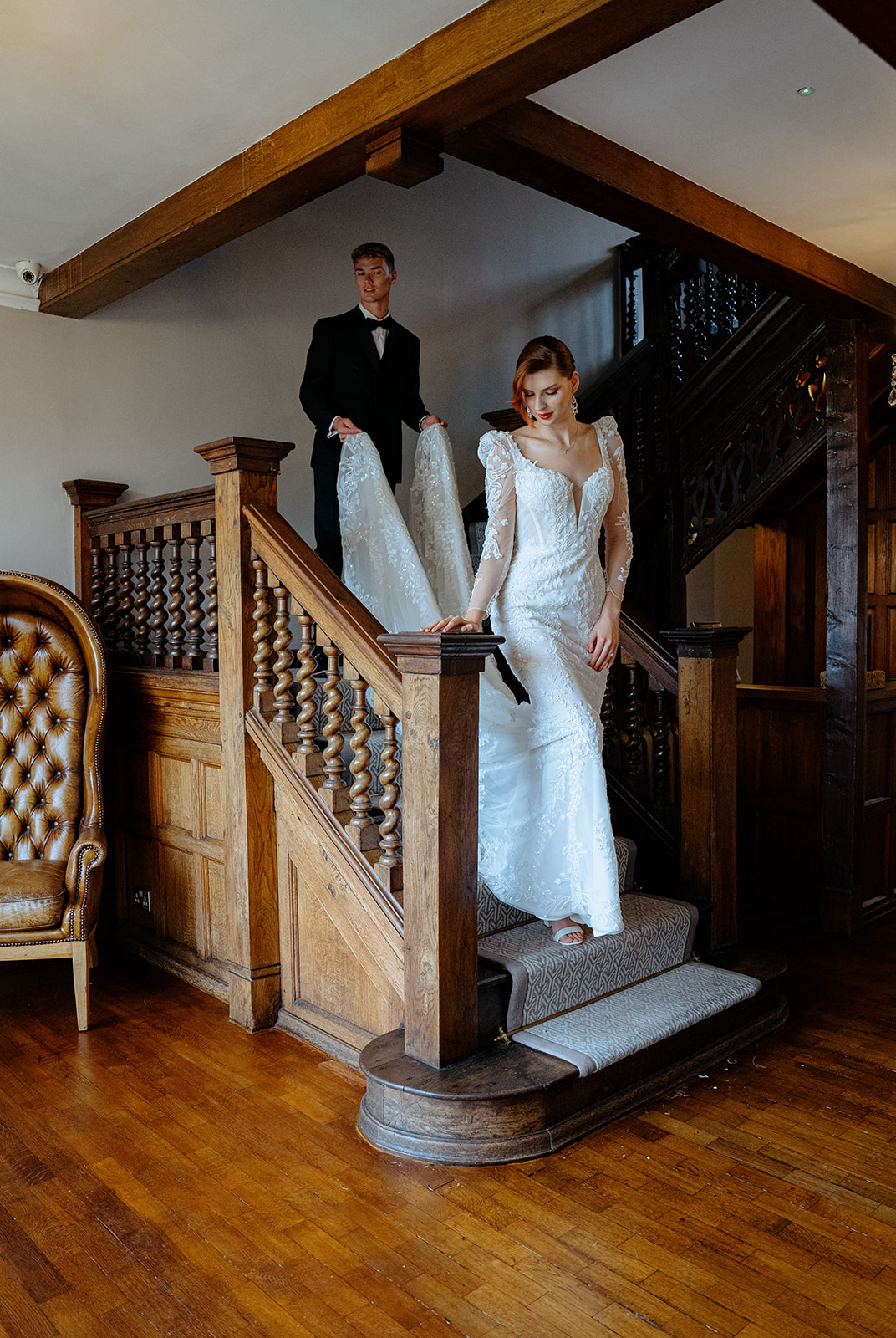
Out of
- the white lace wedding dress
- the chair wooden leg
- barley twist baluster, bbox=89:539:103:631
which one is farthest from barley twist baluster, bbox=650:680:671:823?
barley twist baluster, bbox=89:539:103:631

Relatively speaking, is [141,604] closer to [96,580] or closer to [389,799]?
[96,580]

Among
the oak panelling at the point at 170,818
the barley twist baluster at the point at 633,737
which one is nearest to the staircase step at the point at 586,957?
the barley twist baluster at the point at 633,737

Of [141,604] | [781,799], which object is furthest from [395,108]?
[781,799]

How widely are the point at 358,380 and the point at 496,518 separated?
135cm

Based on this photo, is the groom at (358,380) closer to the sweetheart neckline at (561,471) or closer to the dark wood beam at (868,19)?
the sweetheart neckline at (561,471)

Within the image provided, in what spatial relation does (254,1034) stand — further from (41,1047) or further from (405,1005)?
(405,1005)

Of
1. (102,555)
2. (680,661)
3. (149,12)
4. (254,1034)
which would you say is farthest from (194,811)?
(149,12)

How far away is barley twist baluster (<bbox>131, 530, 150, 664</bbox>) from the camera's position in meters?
4.14

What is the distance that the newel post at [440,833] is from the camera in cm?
259

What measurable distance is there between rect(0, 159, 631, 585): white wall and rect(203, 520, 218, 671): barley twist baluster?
113cm

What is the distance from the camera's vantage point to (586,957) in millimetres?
3053

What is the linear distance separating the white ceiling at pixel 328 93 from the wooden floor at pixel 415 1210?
276cm

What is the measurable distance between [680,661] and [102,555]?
245 cm

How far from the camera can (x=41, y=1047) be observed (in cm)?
331
